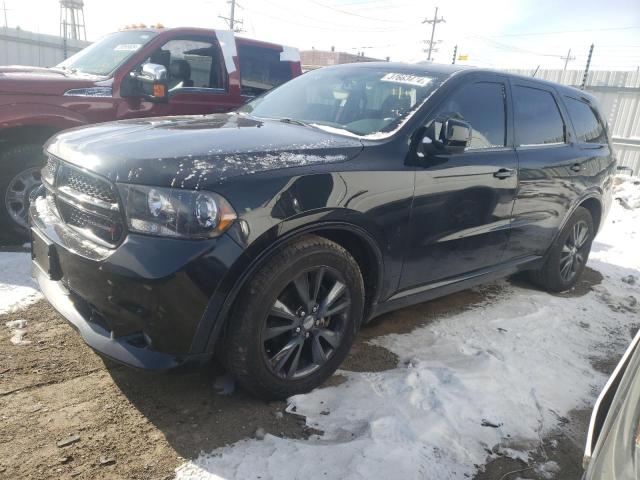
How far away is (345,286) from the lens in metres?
2.69

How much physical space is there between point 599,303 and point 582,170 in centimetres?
129

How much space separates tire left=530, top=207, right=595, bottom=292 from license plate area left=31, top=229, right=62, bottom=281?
3.88 m

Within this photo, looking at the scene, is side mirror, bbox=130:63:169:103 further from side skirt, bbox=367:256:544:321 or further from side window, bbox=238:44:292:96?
side skirt, bbox=367:256:544:321

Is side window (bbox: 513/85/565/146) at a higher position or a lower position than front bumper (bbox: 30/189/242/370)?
higher

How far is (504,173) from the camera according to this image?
350cm

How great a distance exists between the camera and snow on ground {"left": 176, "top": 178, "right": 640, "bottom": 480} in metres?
2.21

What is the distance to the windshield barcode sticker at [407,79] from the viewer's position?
325cm

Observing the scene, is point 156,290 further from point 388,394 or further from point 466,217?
point 466,217

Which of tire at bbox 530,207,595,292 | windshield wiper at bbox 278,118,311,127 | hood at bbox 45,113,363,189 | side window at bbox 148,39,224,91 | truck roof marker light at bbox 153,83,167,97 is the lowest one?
tire at bbox 530,207,595,292

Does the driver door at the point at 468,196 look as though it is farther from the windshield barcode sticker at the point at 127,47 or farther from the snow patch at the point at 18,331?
the windshield barcode sticker at the point at 127,47

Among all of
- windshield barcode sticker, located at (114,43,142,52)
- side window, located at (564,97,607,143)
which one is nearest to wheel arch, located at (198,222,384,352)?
side window, located at (564,97,607,143)

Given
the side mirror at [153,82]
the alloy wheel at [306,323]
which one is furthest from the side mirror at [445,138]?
the side mirror at [153,82]

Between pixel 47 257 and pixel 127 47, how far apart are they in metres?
3.37

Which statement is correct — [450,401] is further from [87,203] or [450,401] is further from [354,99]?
[87,203]
